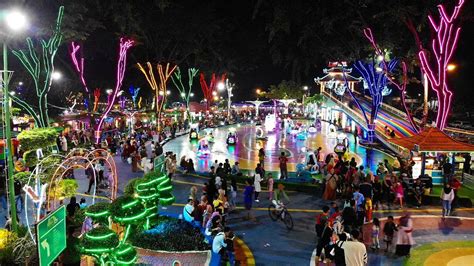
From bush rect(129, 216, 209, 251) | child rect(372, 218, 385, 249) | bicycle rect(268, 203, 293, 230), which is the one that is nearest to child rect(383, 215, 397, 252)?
child rect(372, 218, 385, 249)

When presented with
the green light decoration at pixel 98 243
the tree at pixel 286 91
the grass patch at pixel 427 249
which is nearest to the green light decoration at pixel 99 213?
the green light decoration at pixel 98 243

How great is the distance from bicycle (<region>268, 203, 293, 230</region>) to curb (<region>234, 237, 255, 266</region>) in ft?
6.27

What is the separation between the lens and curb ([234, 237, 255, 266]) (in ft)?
38.1

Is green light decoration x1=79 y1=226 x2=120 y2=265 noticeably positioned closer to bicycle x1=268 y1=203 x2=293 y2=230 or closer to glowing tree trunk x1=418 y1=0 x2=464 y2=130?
bicycle x1=268 y1=203 x2=293 y2=230

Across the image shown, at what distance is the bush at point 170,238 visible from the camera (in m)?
11.2

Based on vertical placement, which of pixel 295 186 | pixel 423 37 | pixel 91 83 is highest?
pixel 423 37

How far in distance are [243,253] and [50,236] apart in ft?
21.5

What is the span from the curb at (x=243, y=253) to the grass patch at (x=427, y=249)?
407 cm

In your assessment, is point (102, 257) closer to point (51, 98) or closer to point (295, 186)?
point (295, 186)

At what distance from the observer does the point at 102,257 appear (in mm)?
8953

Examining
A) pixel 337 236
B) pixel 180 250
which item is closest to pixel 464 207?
pixel 337 236

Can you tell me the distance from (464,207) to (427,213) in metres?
2.03

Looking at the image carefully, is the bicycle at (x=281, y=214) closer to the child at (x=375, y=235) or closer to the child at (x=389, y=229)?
the child at (x=375, y=235)

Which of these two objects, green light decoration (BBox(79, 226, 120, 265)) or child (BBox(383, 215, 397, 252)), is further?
child (BBox(383, 215, 397, 252))
